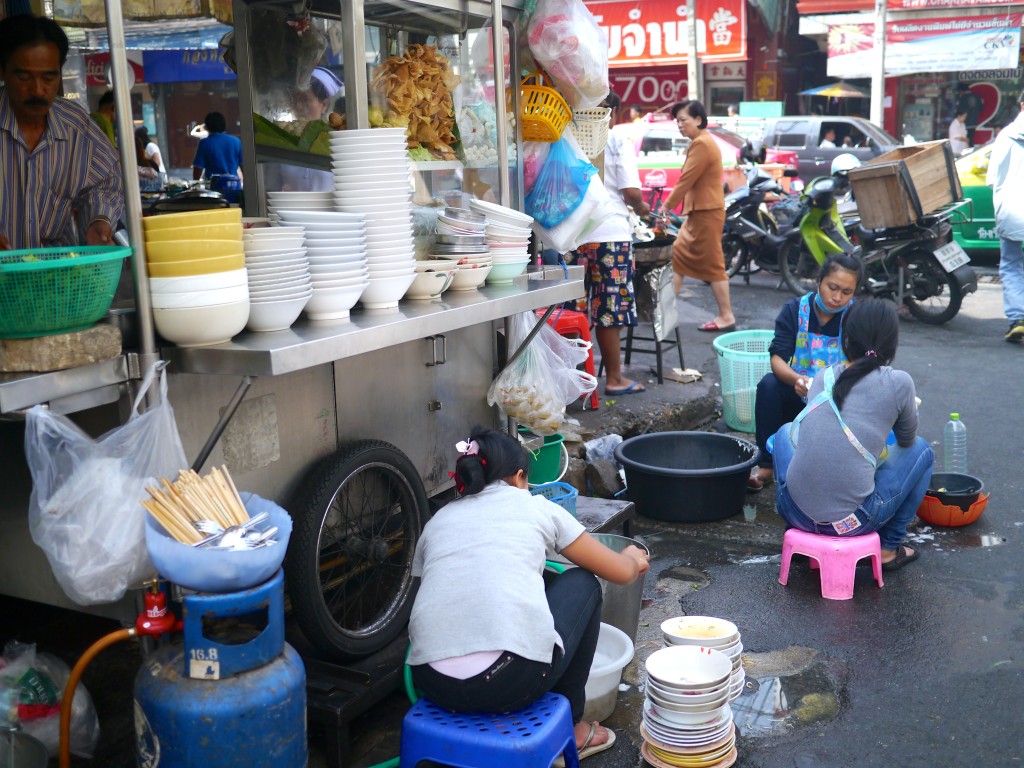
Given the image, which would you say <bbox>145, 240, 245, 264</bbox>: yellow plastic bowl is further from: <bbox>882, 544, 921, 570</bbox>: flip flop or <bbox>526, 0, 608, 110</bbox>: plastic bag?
<bbox>882, 544, 921, 570</bbox>: flip flop

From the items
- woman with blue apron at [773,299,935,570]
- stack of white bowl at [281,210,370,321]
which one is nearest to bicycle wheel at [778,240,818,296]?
woman with blue apron at [773,299,935,570]

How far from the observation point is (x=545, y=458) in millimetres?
4785

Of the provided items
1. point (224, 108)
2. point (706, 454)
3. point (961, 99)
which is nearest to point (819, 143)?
point (961, 99)

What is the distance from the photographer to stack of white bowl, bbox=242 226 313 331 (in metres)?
2.69

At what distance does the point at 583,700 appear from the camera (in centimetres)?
296

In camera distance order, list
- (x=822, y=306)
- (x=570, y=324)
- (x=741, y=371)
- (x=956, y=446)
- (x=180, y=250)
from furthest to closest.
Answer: (x=741, y=371), (x=570, y=324), (x=956, y=446), (x=822, y=306), (x=180, y=250)

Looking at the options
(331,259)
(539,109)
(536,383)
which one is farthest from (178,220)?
(539,109)

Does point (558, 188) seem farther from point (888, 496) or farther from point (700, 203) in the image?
point (700, 203)

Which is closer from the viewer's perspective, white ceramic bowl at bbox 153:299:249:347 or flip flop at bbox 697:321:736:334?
white ceramic bowl at bbox 153:299:249:347

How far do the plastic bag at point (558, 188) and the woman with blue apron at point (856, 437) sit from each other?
4.46 ft

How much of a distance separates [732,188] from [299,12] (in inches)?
362

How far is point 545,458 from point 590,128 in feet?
5.44

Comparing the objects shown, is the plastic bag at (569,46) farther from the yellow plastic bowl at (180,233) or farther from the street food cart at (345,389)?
the yellow plastic bowl at (180,233)

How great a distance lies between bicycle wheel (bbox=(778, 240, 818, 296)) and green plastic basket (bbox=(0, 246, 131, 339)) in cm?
853
